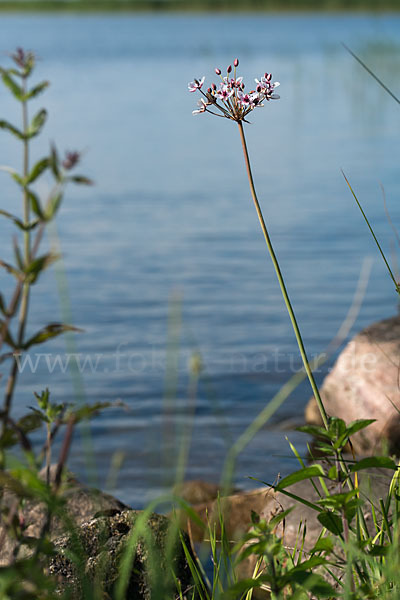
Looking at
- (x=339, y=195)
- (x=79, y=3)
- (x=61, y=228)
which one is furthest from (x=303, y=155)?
(x=79, y=3)

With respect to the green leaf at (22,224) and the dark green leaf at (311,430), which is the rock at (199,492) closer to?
the dark green leaf at (311,430)

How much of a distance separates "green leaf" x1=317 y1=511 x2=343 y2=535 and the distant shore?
4847 centimetres

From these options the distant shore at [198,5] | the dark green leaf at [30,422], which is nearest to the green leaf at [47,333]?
the dark green leaf at [30,422]

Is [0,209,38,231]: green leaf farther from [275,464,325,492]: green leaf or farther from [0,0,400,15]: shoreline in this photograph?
[0,0,400,15]: shoreline

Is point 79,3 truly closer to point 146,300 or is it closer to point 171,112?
point 171,112

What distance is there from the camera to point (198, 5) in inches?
2207

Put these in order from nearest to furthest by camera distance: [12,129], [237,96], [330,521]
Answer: [12,129] < [330,521] < [237,96]

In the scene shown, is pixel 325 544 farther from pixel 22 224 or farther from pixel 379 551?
pixel 22 224

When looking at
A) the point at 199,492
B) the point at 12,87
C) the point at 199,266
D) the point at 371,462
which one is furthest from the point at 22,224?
the point at 199,266

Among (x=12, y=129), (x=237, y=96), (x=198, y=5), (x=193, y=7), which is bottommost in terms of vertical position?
(x=12, y=129)

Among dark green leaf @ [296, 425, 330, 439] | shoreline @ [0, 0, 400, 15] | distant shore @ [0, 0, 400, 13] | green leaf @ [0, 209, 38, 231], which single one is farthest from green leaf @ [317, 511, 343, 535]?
shoreline @ [0, 0, 400, 15]

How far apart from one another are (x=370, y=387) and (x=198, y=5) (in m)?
56.2

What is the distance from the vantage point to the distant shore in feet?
161

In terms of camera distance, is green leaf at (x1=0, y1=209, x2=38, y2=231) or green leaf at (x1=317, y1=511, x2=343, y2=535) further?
Answer: green leaf at (x1=317, y1=511, x2=343, y2=535)
